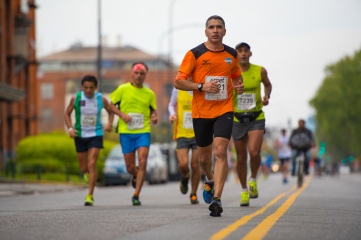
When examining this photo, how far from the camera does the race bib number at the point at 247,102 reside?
15078 millimetres

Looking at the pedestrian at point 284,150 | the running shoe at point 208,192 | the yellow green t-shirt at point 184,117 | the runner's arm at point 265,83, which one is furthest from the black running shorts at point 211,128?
the pedestrian at point 284,150

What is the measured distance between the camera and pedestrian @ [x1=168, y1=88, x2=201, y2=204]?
16391mm

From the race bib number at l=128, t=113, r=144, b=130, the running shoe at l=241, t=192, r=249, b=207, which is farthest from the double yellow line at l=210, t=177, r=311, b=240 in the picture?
the race bib number at l=128, t=113, r=144, b=130

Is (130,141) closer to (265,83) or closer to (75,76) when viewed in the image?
(265,83)

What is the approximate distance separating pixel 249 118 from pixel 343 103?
90639 millimetres

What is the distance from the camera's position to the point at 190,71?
39.8 feet

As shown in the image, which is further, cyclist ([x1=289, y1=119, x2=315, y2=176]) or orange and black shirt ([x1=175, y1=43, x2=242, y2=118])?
cyclist ([x1=289, y1=119, x2=315, y2=176])

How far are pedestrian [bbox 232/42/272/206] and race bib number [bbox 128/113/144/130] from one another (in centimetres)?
179

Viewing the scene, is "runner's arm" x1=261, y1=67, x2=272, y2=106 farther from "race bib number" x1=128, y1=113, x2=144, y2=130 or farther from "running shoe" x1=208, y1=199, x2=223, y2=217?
"running shoe" x1=208, y1=199, x2=223, y2=217

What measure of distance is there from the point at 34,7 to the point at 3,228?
46062mm

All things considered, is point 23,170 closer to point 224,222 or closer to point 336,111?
point 224,222

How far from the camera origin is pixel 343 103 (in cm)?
10419

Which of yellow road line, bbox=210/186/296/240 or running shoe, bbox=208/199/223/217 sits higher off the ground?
running shoe, bbox=208/199/223/217

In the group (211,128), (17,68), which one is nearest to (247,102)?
(211,128)
